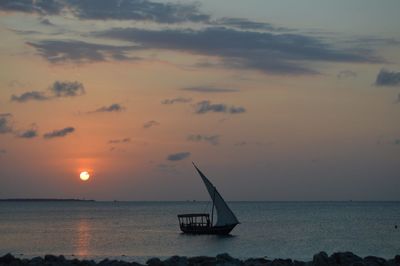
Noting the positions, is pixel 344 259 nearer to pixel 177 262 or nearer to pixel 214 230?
pixel 177 262

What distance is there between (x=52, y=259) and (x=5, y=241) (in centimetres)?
3566

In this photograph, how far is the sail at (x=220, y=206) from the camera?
6875cm

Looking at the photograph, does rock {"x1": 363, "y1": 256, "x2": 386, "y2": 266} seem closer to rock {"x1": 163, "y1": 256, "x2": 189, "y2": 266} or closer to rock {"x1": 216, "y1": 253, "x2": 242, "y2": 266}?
rock {"x1": 216, "y1": 253, "x2": 242, "y2": 266}

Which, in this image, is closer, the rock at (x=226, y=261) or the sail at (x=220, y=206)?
the rock at (x=226, y=261)

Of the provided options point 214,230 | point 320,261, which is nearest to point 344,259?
point 320,261

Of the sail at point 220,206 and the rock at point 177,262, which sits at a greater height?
the rock at point 177,262

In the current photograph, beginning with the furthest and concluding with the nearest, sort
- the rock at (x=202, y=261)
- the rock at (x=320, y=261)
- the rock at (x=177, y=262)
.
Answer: the rock at (x=177, y=262) < the rock at (x=202, y=261) < the rock at (x=320, y=261)

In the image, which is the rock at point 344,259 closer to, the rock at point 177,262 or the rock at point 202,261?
the rock at point 202,261

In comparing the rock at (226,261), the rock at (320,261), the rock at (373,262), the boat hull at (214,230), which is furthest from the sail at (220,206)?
the rock at (320,261)

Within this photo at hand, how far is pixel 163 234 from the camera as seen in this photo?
79688 millimetres

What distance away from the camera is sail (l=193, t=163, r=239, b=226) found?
68750 millimetres

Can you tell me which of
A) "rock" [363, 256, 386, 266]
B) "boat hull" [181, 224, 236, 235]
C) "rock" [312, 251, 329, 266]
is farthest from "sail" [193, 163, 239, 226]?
"rock" [312, 251, 329, 266]

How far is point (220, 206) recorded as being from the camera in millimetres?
69688

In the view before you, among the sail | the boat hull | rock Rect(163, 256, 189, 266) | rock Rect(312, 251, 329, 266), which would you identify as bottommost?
the boat hull
